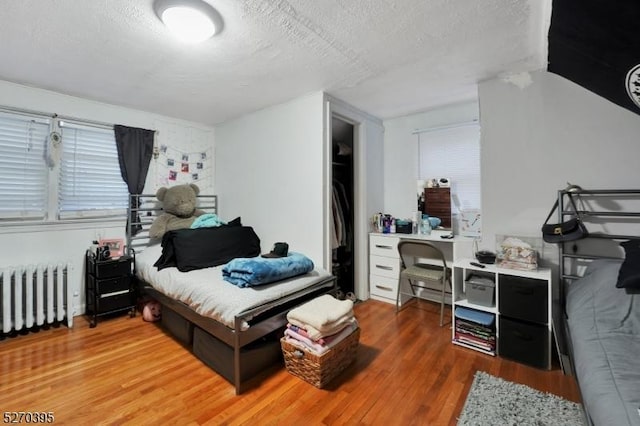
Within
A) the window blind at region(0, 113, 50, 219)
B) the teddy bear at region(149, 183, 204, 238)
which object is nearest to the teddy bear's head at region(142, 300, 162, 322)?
the teddy bear at region(149, 183, 204, 238)

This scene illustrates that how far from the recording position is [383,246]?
3.30 metres

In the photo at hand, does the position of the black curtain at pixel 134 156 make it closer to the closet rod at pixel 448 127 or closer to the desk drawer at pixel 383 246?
the desk drawer at pixel 383 246

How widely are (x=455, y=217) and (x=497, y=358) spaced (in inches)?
60.2

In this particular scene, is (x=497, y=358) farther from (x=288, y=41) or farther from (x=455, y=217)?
(x=288, y=41)

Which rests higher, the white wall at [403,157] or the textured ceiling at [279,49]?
the textured ceiling at [279,49]

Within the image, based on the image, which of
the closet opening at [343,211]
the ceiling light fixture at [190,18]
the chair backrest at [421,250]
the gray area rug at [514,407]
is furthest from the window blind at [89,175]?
the gray area rug at [514,407]

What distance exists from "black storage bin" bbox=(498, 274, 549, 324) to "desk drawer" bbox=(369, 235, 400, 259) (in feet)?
3.86

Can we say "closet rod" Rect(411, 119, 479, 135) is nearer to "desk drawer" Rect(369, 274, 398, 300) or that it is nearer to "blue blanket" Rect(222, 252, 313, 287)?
"desk drawer" Rect(369, 274, 398, 300)

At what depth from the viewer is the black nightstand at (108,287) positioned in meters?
2.72

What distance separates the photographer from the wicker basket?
181 centimetres

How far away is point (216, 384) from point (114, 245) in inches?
80.2

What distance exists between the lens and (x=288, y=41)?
192cm

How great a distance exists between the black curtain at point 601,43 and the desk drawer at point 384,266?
218 centimetres

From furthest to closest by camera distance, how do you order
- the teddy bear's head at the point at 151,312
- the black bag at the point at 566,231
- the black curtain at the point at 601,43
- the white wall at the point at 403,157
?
the white wall at the point at 403,157
the teddy bear's head at the point at 151,312
the black bag at the point at 566,231
the black curtain at the point at 601,43
